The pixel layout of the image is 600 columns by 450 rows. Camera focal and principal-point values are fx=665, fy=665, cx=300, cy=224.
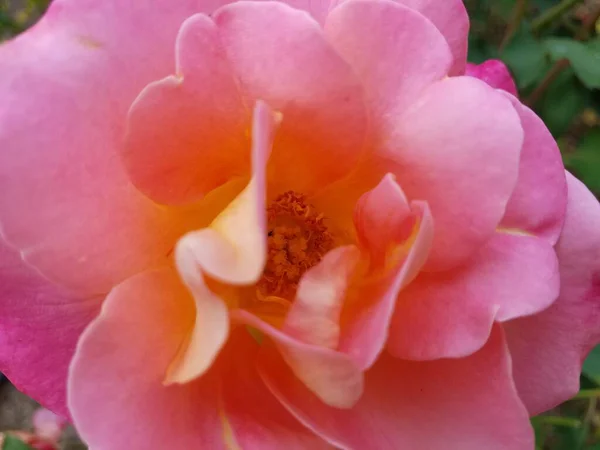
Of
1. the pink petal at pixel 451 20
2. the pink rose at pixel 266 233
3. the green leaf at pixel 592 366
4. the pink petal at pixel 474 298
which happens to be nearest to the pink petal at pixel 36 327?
the pink rose at pixel 266 233

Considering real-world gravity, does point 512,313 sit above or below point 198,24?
below

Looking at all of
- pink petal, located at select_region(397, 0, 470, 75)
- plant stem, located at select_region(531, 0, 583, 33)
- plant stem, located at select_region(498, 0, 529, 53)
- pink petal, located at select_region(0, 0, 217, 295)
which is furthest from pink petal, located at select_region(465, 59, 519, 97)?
plant stem, located at select_region(531, 0, 583, 33)

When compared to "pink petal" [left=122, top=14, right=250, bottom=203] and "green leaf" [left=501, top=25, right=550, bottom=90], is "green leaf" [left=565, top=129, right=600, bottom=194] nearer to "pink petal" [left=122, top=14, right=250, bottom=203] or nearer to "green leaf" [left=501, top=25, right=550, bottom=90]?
"green leaf" [left=501, top=25, right=550, bottom=90]

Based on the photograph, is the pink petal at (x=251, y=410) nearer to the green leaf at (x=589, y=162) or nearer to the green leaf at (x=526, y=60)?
the green leaf at (x=526, y=60)

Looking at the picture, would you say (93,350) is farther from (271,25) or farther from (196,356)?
(271,25)

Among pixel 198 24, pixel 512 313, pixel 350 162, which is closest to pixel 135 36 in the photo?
pixel 198 24

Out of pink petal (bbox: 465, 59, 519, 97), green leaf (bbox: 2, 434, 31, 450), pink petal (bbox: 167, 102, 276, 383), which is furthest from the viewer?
green leaf (bbox: 2, 434, 31, 450)

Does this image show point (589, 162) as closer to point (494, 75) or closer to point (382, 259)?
point (494, 75)
